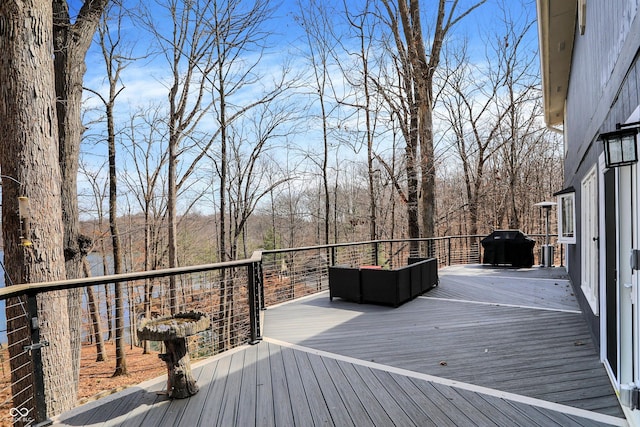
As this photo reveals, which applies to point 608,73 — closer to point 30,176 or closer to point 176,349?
point 176,349

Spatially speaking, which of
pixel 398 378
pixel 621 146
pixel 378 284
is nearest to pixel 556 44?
pixel 378 284

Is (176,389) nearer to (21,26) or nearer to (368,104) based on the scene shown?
(21,26)

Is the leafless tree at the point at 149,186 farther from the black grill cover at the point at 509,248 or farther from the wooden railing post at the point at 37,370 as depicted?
the wooden railing post at the point at 37,370

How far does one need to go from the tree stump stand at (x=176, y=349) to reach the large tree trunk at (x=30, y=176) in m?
2.06

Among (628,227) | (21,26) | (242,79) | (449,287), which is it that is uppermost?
(242,79)

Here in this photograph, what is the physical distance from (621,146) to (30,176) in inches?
214

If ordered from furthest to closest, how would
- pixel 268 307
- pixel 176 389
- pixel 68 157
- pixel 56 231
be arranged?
pixel 268 307 → pixel 68 157 → pixel 56 231 → pixel 176 389

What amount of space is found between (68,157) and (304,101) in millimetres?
9795

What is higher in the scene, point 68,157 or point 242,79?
point 242,79

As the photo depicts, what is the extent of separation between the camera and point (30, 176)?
408cm

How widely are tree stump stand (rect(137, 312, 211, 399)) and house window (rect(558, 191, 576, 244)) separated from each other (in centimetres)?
632

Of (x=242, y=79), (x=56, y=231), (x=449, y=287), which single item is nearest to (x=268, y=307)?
(x=56, y=231)

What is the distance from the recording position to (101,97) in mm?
10641

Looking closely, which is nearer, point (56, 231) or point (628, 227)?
point (628, 227)
